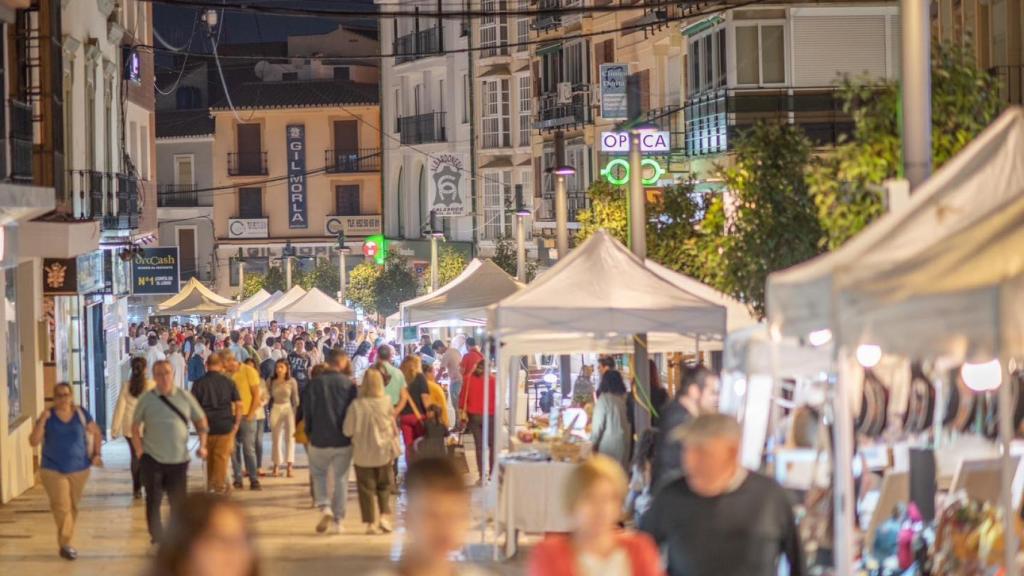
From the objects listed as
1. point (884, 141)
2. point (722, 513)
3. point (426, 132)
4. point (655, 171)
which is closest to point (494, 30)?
point (426, 132)

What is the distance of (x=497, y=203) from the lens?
2399 inches

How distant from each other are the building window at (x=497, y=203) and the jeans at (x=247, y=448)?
1467 inches

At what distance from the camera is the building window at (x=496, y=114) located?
60312 millimetres

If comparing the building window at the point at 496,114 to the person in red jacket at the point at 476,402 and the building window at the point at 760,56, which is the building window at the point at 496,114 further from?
the person in red jacket at the point at 476,402

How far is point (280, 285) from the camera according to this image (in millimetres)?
74438

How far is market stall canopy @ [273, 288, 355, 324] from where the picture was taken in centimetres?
3881

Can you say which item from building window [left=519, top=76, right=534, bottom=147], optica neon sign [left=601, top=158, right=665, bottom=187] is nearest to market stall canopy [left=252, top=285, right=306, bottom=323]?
optica neon sign [left=601, top=158, right=665, bottom=187]

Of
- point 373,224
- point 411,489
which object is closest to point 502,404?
point 411,489

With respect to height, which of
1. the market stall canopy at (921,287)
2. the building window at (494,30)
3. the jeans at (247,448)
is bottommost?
the jeans at (247,448)

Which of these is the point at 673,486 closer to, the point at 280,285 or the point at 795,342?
the point at 795,342

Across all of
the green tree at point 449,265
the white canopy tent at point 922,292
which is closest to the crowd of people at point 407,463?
the white canopy tent at point 922,292

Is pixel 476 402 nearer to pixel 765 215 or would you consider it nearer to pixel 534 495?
pixel 534 495

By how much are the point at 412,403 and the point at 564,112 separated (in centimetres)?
3166

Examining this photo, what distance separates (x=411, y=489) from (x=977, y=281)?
3.76 metres
